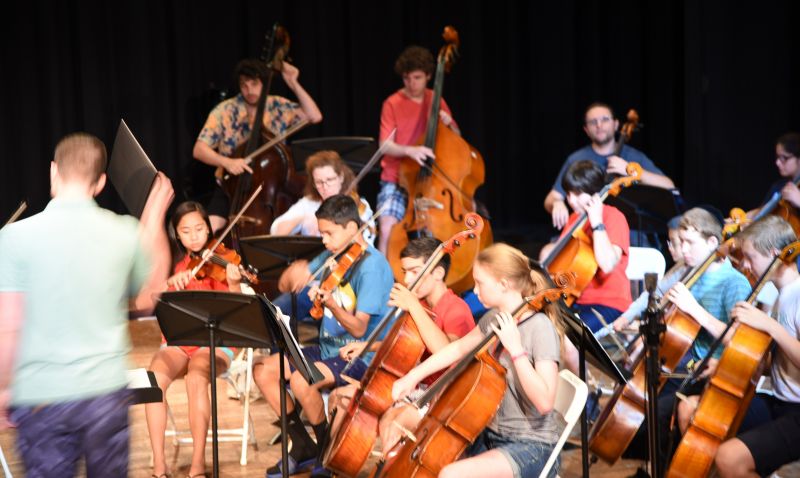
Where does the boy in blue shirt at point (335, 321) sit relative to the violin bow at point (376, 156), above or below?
below

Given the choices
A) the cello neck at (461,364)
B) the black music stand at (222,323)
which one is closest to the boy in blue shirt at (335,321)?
the black music stand at (222,323)

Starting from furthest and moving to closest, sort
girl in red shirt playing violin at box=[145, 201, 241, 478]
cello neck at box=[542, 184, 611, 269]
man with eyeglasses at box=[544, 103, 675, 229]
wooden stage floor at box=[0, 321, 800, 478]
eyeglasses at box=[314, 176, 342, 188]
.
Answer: man with eyeglasses at box=[544, 103, 675, 229] → eyeglasses at box=[314, 176, 342, 188] → cello neck at box=[542, 184, 611, 269] → wooden stage floor at box=[0, 321, 800, 478] → girl in red shirt playing violin at box=[145, 201, 241, 478]

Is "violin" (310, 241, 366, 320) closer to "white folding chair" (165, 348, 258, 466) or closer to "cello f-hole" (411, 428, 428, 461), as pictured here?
"white folding chair" (165, 348, 258, 466)

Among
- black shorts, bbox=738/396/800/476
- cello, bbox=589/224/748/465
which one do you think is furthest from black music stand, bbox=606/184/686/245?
black shorts, bbox=738/396/800/476

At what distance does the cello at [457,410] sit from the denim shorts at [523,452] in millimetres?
145

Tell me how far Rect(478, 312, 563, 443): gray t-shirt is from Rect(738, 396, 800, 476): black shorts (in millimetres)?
687

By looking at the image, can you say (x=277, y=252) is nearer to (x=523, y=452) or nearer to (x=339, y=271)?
(x=339, y=271)

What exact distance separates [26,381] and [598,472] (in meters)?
2.40

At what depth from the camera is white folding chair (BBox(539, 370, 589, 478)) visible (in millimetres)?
2898

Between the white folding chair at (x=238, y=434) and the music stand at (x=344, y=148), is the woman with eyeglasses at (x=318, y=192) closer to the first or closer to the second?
the music stand at (x=344, y=148)

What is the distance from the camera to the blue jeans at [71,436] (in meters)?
2.49

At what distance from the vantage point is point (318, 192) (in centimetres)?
524

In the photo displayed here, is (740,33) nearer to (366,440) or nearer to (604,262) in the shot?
(604,262)

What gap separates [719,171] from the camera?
292 inches
